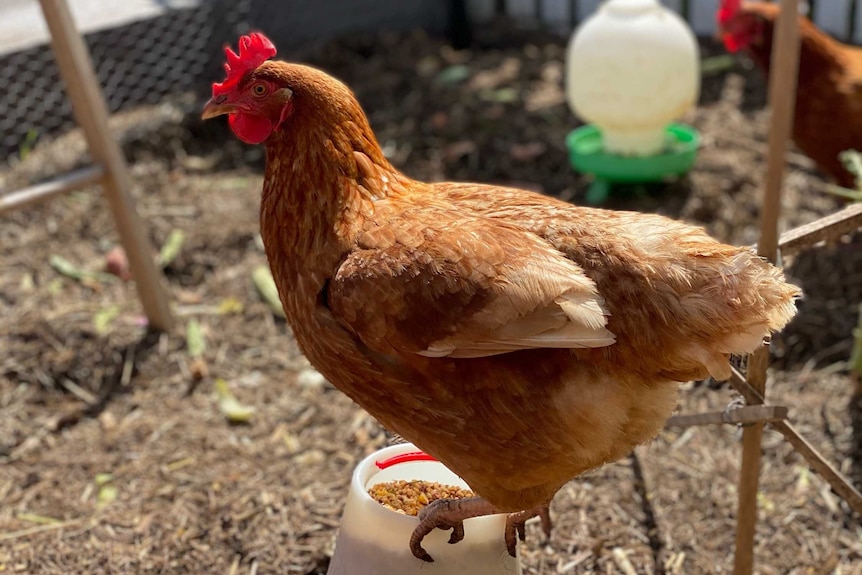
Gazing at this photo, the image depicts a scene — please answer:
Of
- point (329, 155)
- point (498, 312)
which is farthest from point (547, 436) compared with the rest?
point (329, 155)

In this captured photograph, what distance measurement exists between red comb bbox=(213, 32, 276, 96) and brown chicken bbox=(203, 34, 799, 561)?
0.02 m

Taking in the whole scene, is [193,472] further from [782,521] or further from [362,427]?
[782,521]

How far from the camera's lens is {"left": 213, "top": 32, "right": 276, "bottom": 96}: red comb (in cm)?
167

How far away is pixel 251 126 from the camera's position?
1660mm

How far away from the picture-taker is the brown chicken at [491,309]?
1465 mm

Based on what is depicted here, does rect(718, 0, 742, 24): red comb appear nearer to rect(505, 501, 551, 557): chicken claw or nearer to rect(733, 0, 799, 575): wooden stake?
rect(733, 0, 799, 575): wooden stake

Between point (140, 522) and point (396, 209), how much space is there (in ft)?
4.06

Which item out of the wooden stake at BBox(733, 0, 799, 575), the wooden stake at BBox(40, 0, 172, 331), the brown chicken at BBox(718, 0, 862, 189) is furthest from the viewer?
the brown chicken at BBox(718, 0, 862, 189)

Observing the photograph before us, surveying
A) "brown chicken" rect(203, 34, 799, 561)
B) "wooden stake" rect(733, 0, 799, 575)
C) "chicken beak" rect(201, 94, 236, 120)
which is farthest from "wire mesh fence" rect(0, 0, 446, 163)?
"wooden stake" rect(733, 0, 799, 575)

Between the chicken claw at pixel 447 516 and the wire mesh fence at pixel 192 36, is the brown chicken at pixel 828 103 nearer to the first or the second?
the wire mesh fence at pixel 192 36

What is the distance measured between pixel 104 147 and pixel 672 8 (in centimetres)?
419

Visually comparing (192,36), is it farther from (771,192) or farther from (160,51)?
(771,192)

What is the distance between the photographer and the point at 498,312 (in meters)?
1.45

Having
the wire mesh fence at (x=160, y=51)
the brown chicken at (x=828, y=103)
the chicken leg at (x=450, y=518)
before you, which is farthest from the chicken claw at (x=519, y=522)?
the wire mesh fence at (x=160, y=51)
